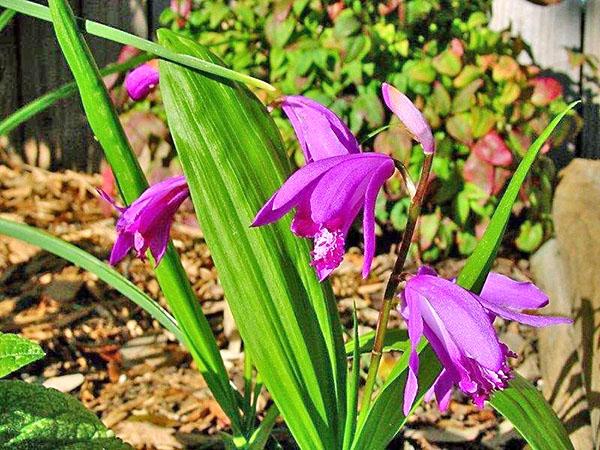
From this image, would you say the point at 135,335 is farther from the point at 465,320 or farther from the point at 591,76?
the point at 591,76

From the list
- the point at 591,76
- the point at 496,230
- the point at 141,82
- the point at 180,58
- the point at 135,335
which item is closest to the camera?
the point at 496,230

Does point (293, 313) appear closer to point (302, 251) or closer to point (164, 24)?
point (302, 251)

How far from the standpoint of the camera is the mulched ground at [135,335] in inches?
79.9

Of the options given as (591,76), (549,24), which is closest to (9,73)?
(549,24)

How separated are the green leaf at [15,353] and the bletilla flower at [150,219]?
0.78 ft

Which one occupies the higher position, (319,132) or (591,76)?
(319,132)

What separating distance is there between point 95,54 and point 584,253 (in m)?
2.02

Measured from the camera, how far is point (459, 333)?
1000mm

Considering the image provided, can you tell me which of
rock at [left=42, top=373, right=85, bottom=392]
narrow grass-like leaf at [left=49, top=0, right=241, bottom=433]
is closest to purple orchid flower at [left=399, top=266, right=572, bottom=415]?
narrow grass-like leaf at [left=49, top=0, right=241, bottom=433]

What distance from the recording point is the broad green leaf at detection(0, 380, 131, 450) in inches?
42.8

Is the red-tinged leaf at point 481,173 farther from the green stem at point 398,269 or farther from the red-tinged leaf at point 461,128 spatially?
the green stem at point 398,269

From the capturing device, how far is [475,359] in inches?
39.0

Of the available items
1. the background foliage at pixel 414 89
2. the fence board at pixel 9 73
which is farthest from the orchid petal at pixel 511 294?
the fence board at pixel 9 73

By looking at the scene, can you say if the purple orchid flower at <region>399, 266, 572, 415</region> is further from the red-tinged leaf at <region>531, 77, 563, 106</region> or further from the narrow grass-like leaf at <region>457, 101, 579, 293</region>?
the red-tinged leaf at <region>531, 77, 563, 106</region>
